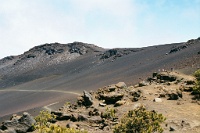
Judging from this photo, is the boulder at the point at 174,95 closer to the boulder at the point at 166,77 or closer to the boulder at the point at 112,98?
the boulder at the point at 112,98

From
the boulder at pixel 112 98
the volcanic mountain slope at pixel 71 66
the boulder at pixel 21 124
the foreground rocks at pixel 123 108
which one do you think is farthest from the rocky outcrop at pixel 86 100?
the volcanic mountain slope at pixel 71 66

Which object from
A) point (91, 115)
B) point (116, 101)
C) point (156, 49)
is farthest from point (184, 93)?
point (156, 49)

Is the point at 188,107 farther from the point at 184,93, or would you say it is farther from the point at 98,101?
the point at 98,101

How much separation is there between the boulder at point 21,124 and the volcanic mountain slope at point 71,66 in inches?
1469

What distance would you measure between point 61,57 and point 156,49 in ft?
140

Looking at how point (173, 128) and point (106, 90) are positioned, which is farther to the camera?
point (106, 90)

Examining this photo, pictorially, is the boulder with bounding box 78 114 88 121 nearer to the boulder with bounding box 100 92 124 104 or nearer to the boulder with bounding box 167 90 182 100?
the boulder with bounding box 100 92 124 104

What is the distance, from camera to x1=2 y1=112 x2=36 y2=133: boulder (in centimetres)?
1966

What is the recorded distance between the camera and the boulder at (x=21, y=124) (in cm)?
1966

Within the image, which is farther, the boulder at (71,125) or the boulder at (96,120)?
the boulder at (96,120)

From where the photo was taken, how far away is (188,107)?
21.1 metres

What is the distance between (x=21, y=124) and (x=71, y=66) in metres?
81.4

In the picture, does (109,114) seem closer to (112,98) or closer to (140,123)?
(112,98)

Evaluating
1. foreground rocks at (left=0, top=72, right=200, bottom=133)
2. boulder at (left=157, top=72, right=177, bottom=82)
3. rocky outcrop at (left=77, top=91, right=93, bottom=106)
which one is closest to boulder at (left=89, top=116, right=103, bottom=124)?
foreground rocks at (left=0, top=72, right=200, bottom=133)
